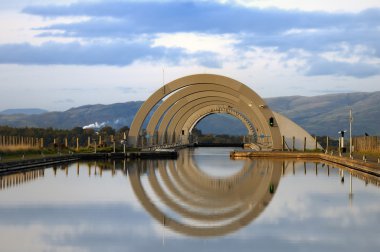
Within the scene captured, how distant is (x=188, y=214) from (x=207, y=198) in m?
3.34

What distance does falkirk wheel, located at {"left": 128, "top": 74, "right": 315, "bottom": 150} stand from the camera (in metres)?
44.3

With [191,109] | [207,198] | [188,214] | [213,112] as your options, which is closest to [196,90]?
[191,109]

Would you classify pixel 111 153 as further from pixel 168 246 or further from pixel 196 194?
pixel 168 246

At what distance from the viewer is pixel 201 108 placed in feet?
215

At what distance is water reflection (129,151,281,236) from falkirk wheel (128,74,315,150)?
1726 cm

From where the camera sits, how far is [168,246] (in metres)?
9.94

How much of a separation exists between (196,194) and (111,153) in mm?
22700

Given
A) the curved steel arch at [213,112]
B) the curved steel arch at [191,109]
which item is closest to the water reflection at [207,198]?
the curved steel arch at [191,109]

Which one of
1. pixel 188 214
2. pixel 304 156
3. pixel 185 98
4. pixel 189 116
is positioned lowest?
pixel 188 214

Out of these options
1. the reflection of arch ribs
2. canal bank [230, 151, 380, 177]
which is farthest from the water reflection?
the reflection of arch ribs

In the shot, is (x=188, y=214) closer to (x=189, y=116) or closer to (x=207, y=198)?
(x=207, y=198)

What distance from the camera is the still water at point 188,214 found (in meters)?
10.3

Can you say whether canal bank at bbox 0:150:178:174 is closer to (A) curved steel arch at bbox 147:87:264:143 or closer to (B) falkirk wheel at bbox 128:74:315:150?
(B) falkirk wheel at bbox 128:74:315:150

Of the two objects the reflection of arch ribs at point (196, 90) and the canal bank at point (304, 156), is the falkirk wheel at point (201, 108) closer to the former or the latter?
the reflection of arch ribs at point (196, 90)
